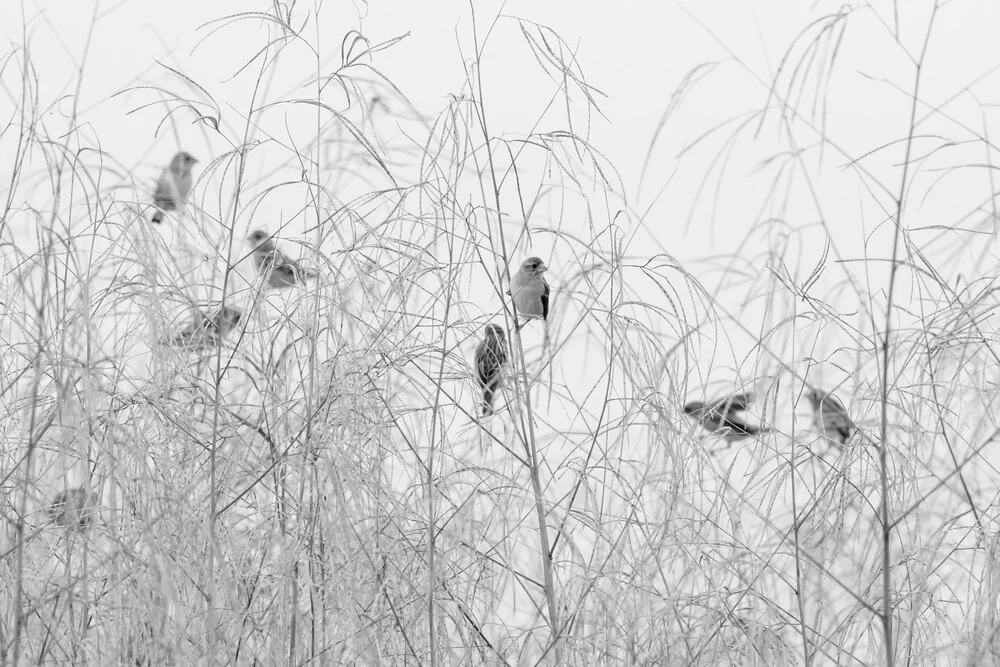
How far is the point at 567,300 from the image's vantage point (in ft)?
5.17

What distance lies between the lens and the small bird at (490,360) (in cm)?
162

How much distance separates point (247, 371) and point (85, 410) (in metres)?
0.25

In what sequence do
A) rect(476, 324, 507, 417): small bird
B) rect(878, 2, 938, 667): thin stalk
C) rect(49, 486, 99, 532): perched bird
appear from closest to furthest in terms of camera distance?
rect(878, 2, 938, 667): thin stalk < rect(49, 486, 99, 532): perched bird < rect(476, 324, 507, 417): small bird

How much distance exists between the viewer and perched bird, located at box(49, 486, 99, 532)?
142 cm

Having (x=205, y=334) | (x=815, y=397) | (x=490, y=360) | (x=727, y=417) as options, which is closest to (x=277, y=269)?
(x=205, y=334)

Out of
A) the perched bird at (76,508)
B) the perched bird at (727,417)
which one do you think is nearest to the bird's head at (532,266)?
the perched bird at (727,417)

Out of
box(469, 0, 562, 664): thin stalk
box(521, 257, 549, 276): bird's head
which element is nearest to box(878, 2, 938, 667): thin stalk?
box(469, 0, 562, 664): thin stalk

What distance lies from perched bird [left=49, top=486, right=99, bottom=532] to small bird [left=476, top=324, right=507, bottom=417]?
22.8 inches

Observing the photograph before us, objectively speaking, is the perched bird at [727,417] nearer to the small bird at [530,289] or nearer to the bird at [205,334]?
the bird at [205,334]

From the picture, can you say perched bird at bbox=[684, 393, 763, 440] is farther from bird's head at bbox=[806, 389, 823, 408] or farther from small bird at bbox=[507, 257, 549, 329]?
small bird at bbox=[507, 257, 549, 329]

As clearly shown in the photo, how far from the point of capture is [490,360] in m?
1.71

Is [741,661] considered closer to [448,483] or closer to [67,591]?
[448,483]

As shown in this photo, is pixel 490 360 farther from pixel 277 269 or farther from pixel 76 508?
pixel 76 508

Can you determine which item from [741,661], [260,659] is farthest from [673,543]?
[260,659]
